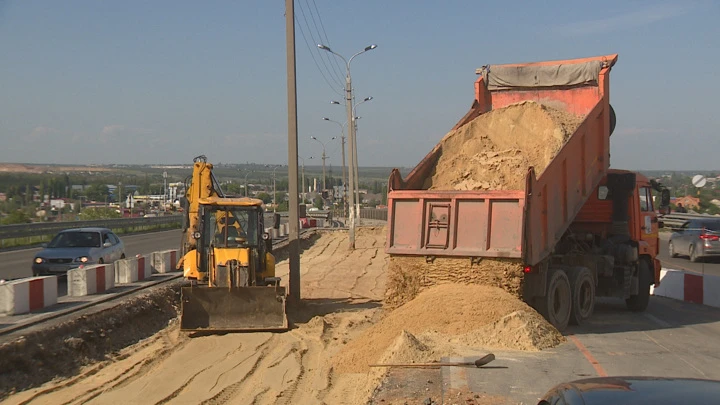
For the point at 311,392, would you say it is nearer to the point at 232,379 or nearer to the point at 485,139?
the point at 232,379

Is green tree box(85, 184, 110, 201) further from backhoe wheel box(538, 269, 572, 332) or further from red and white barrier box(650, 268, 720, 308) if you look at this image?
backhoe wheel box(538, 269, 572, 332)

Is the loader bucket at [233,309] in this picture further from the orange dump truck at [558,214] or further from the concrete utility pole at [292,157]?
the orange dump truck at [558,214]

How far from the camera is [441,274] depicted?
1296 cm

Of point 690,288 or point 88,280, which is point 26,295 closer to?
point 88,280

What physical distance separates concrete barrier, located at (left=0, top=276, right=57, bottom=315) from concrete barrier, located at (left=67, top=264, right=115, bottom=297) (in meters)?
1.66

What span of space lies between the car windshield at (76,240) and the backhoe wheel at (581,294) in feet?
47.5

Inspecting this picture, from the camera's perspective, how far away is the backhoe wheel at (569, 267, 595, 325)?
46.6 ft

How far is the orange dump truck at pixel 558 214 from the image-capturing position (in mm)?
12617

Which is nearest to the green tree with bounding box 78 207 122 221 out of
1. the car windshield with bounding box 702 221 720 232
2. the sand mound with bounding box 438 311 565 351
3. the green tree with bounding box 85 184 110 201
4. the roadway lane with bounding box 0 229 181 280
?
the roadway lane with bounding box 0 229 181 280

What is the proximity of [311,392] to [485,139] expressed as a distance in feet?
22.6

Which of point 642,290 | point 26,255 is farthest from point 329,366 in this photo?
point 26,255

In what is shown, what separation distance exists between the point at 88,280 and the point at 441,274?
28.9 ft

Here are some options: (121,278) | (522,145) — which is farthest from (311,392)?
(121,278)

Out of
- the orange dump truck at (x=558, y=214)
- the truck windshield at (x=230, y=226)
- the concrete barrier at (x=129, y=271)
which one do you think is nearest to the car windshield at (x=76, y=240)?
the concrete barrier at (x=129, y=271)
